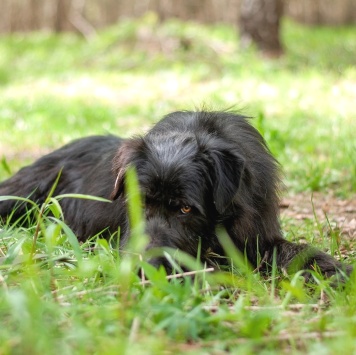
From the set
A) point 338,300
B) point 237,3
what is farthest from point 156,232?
point 237,3

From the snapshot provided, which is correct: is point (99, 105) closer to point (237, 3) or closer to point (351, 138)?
point (351, 138)

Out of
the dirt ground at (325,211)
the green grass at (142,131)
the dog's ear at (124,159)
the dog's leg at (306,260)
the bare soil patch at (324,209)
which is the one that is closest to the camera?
the green grass at (142,131)

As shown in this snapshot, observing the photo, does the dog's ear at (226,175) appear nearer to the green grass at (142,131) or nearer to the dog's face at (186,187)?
the dog's face at (186,187)

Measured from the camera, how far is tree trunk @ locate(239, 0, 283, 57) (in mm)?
13375

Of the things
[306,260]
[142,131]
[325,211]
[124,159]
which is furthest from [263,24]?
[306,260]

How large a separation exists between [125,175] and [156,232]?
1.81ft

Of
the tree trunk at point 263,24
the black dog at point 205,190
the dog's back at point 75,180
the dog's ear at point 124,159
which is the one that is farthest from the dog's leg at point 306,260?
the tree trunk at point 263,24

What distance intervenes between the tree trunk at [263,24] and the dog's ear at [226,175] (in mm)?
10177

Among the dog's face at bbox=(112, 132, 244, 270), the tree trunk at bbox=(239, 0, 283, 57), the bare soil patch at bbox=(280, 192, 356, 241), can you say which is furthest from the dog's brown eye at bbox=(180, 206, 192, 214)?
the tree trunk at bbox=(239, 0, 283, 57)

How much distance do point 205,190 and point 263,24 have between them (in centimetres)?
1039

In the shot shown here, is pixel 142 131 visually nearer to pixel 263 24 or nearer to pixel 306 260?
pixel 306 260

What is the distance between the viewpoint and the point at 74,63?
1496 cm

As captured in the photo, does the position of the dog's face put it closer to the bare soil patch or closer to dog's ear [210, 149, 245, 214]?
dog's ear [210, 149, 245, 214]

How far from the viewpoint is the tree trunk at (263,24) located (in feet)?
43.9
